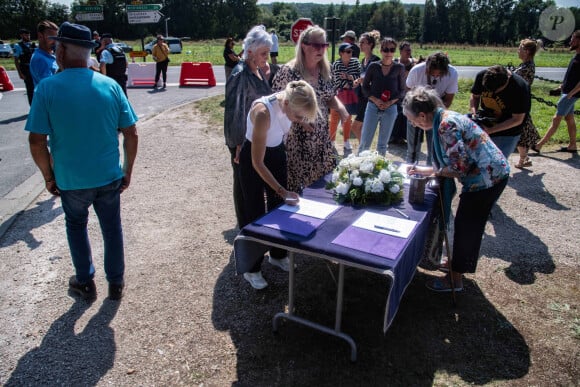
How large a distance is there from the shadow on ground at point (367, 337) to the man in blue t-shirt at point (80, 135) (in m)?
1.24

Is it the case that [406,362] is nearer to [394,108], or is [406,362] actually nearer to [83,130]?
[83,130]

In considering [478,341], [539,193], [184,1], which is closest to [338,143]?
[539,193]

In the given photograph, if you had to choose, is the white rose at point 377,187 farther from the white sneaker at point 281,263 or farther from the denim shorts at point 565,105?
the denim shorts at point 565,105

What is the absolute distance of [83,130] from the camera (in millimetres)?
2877

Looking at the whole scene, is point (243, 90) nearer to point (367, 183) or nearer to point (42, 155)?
point (367, 183)

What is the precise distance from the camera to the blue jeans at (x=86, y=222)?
306 cm

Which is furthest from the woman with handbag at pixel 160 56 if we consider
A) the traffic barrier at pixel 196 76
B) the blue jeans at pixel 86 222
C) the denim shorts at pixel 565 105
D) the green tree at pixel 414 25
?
the green tree at pixel 414 25

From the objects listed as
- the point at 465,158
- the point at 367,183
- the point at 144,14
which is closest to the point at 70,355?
the point at 367,183

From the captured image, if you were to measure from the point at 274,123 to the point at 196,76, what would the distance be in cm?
1272

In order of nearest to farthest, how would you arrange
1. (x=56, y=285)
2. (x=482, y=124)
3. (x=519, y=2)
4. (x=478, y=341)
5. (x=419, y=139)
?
(x=478, y=341) → (x=56, y=285) → (x=482, y=124) → (x=419, y=139) → (x=519, y=2)

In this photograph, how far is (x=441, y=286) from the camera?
3.61 meters

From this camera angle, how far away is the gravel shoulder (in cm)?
274

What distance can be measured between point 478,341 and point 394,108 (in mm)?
3649

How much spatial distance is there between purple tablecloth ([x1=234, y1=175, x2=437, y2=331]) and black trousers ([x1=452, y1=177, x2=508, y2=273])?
250 millimetres
